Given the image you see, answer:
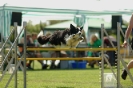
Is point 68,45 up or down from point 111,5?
down

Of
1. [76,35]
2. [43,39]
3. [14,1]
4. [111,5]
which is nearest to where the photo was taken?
[76,35]

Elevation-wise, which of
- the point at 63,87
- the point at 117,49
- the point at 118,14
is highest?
the point at 118,14

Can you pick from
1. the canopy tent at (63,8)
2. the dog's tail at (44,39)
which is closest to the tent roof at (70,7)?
the canopy tent at (63,8)

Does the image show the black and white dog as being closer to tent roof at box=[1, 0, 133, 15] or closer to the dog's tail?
the dog's tail

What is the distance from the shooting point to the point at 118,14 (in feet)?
53.7

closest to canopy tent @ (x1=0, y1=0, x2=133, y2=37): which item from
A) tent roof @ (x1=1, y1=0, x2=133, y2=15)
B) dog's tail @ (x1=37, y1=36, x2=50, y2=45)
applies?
tent roof @ (x1=1, y1=0, x2=133, y2=15)

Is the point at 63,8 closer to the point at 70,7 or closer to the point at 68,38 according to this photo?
the point at 70,7

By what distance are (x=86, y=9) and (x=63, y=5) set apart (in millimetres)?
1000

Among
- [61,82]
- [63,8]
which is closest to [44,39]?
[61,82]

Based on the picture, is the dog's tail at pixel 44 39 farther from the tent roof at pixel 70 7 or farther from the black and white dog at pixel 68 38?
the tent roof at pixel 70 7

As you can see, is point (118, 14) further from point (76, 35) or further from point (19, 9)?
point (76, 35)

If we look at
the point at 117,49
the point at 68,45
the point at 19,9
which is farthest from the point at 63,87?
the point at 19,9

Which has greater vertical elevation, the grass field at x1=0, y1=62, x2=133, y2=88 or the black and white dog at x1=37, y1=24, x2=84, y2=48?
the black and white dog at x1=37, y1=24, x2=84, y2=48

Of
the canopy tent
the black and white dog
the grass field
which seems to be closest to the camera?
the black and white dog
